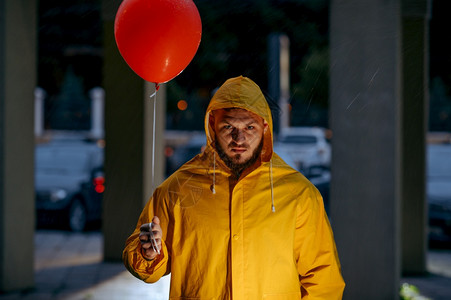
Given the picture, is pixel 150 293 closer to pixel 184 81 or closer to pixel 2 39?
pixel 2 39

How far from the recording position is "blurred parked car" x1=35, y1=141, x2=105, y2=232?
10727 millimetres

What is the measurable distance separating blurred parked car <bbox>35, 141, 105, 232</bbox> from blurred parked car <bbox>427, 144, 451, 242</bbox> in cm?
572

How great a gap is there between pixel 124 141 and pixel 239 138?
537 centimetres

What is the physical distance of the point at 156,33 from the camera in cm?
285

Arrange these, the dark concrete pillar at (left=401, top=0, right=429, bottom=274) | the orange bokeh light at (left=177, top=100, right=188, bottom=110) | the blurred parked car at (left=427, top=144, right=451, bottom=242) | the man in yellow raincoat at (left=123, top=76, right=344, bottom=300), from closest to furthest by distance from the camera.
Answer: the man in yellow raincoat at (left=123, top=76, right=344, bottom=300), the dark concrete pillar at (left=401, top=0, right=429, bottom=274), the blurred parked car at (left=427, top=144, right=451, bottom=242), the orange bokeh light at (left=177, top=100, right=188, bottom=110)

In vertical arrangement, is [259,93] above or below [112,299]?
above

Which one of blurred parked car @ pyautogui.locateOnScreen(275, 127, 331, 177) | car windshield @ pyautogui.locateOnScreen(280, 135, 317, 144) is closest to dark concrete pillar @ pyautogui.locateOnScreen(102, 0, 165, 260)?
blurred parked car @ pyautogui.locateOnScreen(275, 127, 331, 177)

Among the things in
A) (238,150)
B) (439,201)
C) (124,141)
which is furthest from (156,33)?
(439,201)

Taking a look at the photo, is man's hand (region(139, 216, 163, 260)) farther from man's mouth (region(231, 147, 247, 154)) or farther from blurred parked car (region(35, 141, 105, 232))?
blurred parked car (region(35, 141, 105, 232))

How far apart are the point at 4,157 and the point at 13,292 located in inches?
56.0

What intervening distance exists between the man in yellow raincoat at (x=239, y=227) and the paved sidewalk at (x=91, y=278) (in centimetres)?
355

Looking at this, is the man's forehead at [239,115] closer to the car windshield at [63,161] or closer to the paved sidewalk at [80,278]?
the paved sidewalk at [80,278]

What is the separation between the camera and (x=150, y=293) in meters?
6.43

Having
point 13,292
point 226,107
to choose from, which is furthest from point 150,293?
point 226,107
